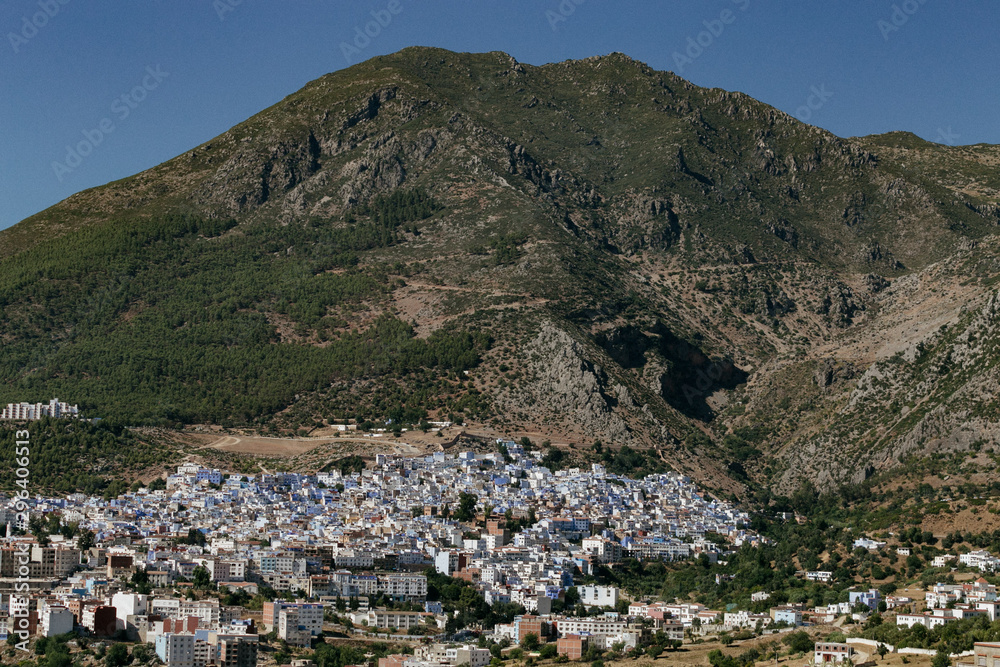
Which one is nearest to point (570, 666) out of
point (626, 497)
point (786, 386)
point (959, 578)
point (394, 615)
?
point (394, 615)

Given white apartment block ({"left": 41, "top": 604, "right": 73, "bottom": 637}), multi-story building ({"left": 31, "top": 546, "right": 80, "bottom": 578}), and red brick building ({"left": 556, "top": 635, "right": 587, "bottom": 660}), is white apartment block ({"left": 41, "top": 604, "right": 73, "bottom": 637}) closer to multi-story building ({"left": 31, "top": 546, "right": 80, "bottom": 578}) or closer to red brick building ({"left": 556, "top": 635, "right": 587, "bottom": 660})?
multi-story building ({"left": 31, "top": 546, "right": 80, "bottom": 578})

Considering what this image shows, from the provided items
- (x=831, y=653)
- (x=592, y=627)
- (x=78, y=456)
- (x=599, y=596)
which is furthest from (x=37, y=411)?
(x=831, y=653)

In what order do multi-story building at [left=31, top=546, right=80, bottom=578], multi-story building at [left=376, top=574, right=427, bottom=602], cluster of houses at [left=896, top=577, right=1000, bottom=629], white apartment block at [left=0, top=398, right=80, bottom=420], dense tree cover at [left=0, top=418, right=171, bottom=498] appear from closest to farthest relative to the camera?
cluster of houses at [left=896, top=577, right=1000, bottom=629], multi-story building at [left=31, top=546, right=80, bottom=578], multi-story building at [left=376, top=574, right=427, bottom=602], dense tree cover at [left=0, top=418, right=171, bottom=498], white apartment block at [left=0, top=398, right=80, bottom=420]

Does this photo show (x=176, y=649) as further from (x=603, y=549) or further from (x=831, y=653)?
(x=603, y=549)

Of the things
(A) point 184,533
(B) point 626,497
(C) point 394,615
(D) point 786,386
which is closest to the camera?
(C) point 394,615

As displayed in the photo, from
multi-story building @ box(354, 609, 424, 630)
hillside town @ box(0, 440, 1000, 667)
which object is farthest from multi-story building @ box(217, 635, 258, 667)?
multi-story building @ box(354, 609, 424, 630)

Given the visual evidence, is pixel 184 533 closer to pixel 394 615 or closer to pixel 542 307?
pixel 394 615

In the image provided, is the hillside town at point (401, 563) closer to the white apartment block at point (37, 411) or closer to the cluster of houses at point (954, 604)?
the cluster of houses at point (954, 604)
